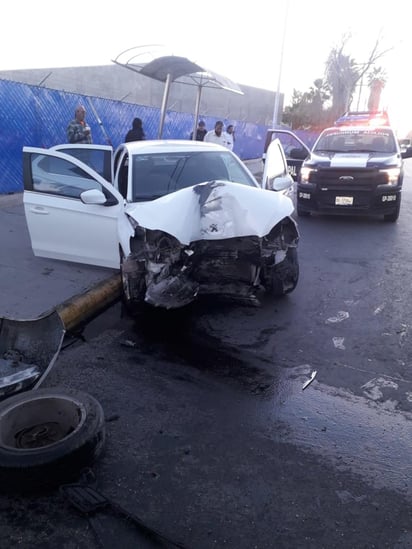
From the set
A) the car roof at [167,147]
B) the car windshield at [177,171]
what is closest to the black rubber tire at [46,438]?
the car windshield at [177,171]

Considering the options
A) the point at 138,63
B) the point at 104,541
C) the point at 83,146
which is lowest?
the point at 104,541

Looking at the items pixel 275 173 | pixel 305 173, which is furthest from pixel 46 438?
pixel 305 173

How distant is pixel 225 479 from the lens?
2752 millimetres

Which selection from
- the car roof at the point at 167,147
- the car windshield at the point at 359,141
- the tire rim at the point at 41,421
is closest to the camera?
the tire rim at the point at 41,421

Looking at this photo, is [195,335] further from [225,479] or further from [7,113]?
[7,113]

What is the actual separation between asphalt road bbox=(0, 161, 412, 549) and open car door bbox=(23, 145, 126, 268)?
96 centimetres

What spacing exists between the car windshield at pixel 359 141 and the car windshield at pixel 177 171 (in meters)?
5.17

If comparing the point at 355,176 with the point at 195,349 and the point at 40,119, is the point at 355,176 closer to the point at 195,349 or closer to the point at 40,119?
the point at 195,349

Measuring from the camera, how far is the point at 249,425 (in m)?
3.28

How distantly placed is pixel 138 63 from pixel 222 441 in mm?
9667

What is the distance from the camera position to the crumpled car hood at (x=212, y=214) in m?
4.44

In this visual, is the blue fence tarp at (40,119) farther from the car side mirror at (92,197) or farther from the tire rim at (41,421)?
the tire rim at (41,421)

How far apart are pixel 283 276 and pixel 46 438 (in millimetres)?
3107

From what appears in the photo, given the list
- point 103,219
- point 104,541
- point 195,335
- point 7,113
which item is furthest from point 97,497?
point 7,113
